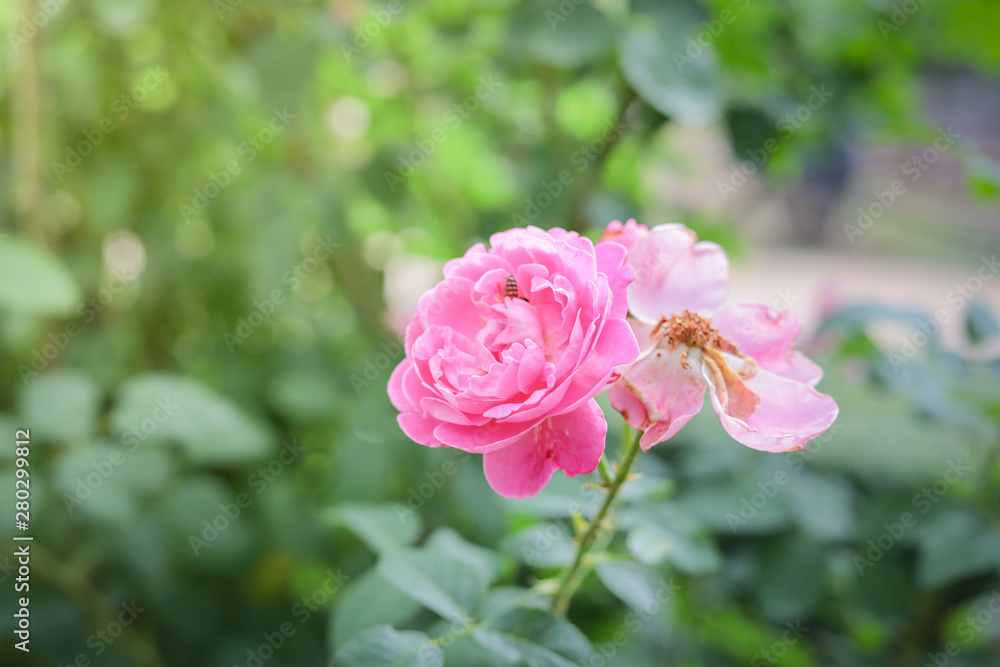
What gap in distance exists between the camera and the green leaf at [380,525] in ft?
1.89

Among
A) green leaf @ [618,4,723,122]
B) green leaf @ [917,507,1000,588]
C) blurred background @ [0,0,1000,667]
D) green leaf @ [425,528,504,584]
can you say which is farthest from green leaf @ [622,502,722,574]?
green leaf @ [618,4,723,122]

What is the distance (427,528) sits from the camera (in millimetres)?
905

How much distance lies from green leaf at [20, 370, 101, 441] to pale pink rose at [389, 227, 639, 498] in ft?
1.71

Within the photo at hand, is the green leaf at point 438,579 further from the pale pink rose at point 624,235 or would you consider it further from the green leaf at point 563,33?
the green leaf at point 563,33

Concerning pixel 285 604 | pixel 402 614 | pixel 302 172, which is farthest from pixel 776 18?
pixel 285 604

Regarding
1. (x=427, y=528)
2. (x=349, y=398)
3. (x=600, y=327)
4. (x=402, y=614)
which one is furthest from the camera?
(x=349, y=398)

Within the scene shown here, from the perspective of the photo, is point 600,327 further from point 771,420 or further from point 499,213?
point 499,213

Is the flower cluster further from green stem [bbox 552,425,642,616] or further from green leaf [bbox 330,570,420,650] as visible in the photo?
green leaf [bbox 330,570,420,650]

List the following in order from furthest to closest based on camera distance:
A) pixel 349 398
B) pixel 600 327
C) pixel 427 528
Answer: pixel 349 398 < pixel 427 528 < pixel 600 327

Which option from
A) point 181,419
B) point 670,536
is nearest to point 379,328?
point 181,419

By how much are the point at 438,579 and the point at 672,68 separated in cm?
62

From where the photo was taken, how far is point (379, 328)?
1.10m

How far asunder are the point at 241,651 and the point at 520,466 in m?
0.71

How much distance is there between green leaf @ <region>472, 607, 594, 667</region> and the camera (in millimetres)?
438
